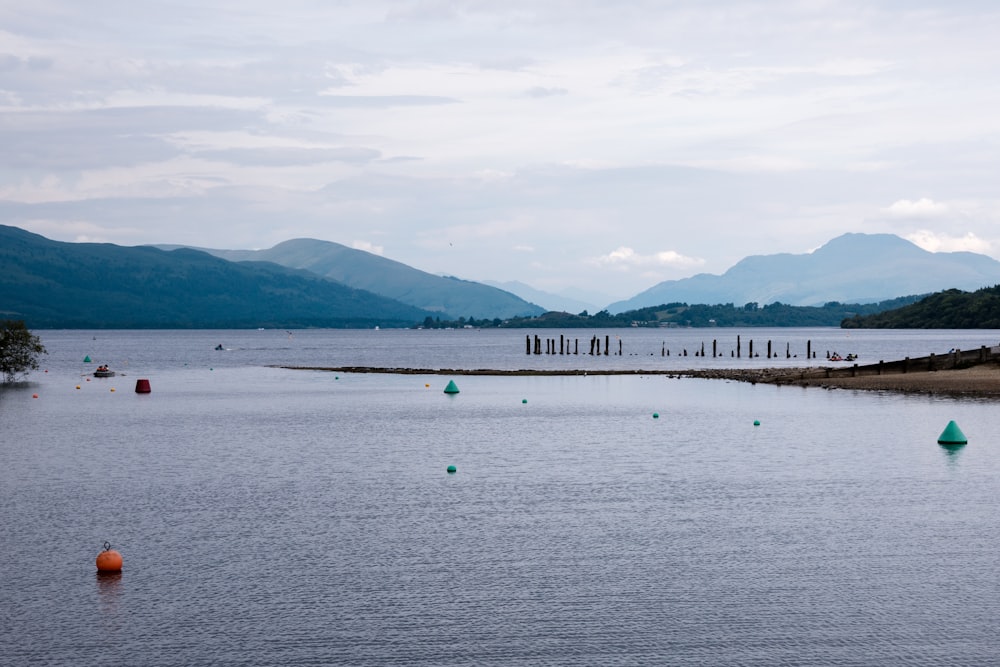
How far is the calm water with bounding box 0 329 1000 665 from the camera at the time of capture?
21438 millimetres

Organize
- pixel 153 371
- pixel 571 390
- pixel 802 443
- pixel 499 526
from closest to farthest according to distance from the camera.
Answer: pixel 499 526, pixel 802 443, pixel 571 390, pixel 153 371

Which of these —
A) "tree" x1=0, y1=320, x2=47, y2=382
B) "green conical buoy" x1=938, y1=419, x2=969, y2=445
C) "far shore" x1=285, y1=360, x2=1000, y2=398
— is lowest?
"green conical buoy" x1=938, y1=419, x2=969, y2=445

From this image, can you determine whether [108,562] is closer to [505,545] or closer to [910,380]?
[505,545]

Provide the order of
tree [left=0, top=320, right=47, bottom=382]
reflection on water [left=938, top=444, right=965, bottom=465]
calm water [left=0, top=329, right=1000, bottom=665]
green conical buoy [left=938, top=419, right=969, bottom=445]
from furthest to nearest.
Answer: tree [left=0, top=320, right=47, bottom=382], green conical buoy [left=938, top=419, right=969, bottom=445], reflection on water [left=938, top=444, right=965, bottom=465], calm water [left=0, top=329, right=1000, bottom=665]

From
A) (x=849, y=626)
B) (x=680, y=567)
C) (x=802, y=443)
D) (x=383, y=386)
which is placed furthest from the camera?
(x=383, y=386)

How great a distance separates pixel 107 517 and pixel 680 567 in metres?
A: 17.5

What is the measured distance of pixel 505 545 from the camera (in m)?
29.8

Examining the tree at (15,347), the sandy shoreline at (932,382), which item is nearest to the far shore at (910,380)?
the sandy shoreline at (932,382)

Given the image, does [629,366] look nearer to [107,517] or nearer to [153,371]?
[153,371]

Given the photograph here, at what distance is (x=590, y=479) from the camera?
138ft

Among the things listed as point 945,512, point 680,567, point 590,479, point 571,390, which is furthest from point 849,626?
point 571,390

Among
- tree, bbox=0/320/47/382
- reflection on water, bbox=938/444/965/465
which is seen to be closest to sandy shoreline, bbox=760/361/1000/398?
reflection on water, bbox=938/444/965/465

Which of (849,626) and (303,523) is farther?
(303,523)

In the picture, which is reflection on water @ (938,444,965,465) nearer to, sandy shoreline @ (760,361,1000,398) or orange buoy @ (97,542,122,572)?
sandy shoreline @ (760,361,1000,398)
